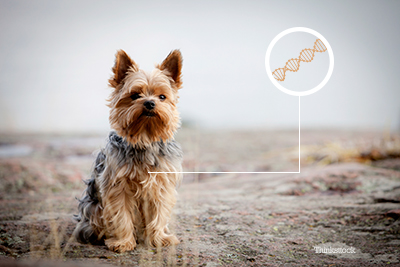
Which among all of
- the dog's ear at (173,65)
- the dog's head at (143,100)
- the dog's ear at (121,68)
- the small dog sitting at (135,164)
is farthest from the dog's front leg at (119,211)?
the dog's ear at (173,65)

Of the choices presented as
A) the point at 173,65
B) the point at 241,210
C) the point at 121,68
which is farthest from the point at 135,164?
the point at 241,210

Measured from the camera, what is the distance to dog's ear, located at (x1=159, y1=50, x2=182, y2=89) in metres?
4.08

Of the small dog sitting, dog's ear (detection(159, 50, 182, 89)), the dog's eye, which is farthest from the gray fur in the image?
dog's ear (detection(159, 50, 182, 89))

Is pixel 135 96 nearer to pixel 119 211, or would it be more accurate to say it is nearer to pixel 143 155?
pixel 143 155

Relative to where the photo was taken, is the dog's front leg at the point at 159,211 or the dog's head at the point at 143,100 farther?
the dog's front leg at the point at 159,211

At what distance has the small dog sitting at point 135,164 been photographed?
→ 150 inches

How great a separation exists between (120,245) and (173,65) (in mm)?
2328

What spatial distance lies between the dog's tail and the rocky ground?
0.17 meters

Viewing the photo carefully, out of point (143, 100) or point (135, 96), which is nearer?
point (143, 100)

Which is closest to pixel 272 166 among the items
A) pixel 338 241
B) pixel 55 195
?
pixel 338 241

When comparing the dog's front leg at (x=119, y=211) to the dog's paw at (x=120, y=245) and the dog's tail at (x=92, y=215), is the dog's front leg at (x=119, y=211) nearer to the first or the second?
the dog's paw at (x=120, y=245)

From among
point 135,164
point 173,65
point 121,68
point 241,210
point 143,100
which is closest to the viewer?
point 143,100

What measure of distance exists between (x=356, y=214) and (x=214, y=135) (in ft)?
34.1

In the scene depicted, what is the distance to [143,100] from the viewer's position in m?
3.73
